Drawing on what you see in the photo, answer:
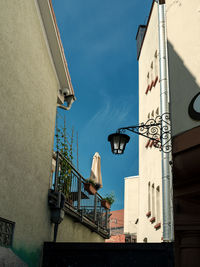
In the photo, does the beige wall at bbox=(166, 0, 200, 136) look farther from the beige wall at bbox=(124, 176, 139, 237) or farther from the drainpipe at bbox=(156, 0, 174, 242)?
the beige wall at bbox=(124, 176, 139, 237)

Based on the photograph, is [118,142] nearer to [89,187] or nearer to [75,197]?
[75,197]

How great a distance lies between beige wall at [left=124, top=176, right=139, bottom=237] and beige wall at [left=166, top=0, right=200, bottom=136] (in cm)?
2429

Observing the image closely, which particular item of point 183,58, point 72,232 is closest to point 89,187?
point 72,232

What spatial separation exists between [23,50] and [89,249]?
4.15m

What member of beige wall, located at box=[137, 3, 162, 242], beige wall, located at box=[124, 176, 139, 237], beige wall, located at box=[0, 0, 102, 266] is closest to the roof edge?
beige wall, located at box=[0, 0, 102, 266]

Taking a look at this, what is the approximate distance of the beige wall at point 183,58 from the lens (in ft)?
26.3

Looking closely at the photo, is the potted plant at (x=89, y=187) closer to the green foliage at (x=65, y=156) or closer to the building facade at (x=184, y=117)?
the green foliage at (x=65, y=156)

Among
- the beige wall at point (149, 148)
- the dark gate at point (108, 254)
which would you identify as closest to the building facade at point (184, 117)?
the dark gate at point (108, 254)

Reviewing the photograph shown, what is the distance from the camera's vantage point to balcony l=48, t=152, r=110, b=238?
944 centimetres

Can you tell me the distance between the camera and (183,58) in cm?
866

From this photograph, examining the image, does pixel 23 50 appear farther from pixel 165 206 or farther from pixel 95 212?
pixel 95 212

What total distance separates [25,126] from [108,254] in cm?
302

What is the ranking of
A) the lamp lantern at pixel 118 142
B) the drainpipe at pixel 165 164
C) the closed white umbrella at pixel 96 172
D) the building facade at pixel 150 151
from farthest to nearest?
the closed white umbrella at pixel 96 172
the building facade at pixel 150 151
the lamp lantern at pixel 118 142
the drainpipe at pixel 165 164

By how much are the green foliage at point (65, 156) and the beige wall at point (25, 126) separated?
0.98 metres
